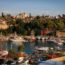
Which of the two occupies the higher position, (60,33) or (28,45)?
(60,33)

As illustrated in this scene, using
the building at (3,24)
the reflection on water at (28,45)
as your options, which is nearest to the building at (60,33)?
the reflection on water at (28,45)

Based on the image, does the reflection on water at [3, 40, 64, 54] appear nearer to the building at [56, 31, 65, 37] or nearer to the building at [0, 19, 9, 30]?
the building at [56, 31, 65, 37]

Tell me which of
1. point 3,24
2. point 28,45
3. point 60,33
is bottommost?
point 28,45

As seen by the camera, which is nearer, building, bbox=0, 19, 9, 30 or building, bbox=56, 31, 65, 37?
building, bbox=56, 31, 65, 37

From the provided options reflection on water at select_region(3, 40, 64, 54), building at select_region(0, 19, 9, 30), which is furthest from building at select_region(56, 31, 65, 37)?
building at select_region(0, 19, 9, 30)

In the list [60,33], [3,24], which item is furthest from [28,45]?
[3,24]

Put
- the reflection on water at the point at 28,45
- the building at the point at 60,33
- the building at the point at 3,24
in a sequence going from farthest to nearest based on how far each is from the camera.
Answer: the building at the point at 3,24 → the building at the point at 60,33 → the reflection on water at the point at 28,45

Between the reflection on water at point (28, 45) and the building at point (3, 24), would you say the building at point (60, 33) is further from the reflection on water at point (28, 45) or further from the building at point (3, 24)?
the building at point (3, 24)

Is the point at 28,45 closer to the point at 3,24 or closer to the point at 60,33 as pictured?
the point at 60,33

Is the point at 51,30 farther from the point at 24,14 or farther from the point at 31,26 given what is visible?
the point at 24,14

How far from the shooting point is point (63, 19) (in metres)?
17.9

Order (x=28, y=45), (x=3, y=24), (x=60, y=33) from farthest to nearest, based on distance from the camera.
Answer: (x=3, y=24), (x=60, y=33), (x=28, y=45)

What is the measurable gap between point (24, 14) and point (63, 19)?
2737 mm

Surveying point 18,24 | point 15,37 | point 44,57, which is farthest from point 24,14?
point 44,57
